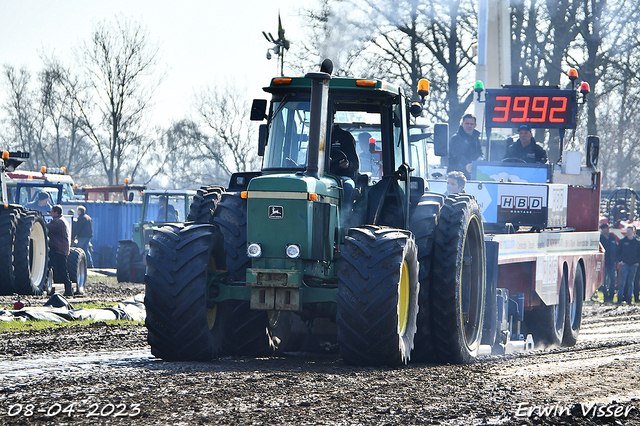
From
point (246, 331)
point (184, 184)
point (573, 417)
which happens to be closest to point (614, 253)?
point (246, 331)

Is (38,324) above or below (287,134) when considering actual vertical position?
below

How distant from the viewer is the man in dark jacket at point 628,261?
2208 cm

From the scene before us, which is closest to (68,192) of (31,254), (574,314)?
(31,254)

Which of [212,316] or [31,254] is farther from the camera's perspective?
[31,254]

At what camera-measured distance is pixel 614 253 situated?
73.8ft

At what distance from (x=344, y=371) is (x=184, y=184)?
5156cm

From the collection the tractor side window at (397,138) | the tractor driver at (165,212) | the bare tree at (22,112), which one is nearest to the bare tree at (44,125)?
the bare tree at (22,112)

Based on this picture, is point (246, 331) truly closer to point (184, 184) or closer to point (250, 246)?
point (250, 246)

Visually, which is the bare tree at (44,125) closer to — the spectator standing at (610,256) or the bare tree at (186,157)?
the bare tree at (186,157)

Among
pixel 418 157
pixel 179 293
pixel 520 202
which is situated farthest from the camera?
pixel 418 157

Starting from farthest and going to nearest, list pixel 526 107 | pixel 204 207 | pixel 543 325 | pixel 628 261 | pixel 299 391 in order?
pixel 628 261
pixel 526 107
pixel 543 325
pixel 204 207
pixel 299 391

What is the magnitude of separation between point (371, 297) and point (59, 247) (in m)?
12.7

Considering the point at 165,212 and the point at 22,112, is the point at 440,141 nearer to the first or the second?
the point at 165,212

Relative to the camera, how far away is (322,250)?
7664mm
